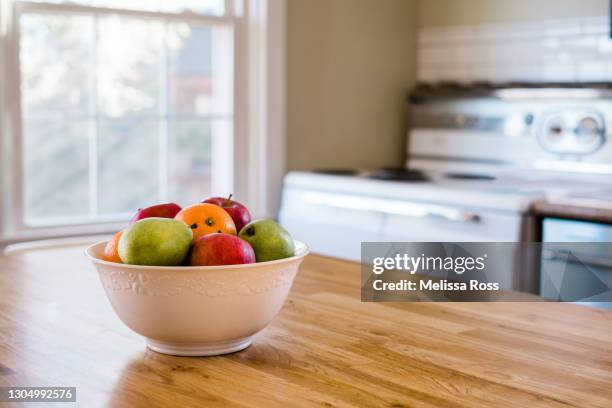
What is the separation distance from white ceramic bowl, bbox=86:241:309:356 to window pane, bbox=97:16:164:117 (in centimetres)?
194

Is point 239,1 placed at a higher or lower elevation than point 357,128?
Answer: higher

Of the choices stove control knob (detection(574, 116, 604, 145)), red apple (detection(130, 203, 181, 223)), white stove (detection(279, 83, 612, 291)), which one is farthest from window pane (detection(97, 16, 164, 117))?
red apple (detection(130, 203, 181, 223))

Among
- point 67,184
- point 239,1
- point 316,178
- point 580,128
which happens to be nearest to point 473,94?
point 580,128

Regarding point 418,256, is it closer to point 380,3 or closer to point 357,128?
point 357,128

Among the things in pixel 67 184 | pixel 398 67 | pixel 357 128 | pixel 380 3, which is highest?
pixel 380 3

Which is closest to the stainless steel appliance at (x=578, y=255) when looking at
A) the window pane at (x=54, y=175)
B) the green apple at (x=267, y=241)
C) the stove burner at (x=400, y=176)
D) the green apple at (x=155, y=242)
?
the stove burner at (x=400, y=176)

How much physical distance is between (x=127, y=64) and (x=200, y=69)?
365 mm

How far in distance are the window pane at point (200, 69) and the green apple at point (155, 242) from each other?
205 cm

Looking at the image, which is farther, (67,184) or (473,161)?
(67,184)

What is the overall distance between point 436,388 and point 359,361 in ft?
0.47

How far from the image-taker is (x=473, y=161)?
11.7ft

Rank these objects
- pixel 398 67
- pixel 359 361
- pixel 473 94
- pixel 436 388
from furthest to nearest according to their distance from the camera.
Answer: pixel 398 67 → pixel 473 94 → pixel 359 361 → pixel 436 388

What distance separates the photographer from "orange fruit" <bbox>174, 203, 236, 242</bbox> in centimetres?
121

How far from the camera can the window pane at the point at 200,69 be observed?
3.20 metres
